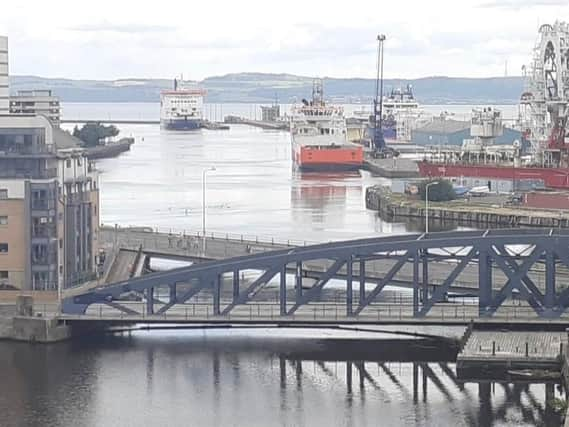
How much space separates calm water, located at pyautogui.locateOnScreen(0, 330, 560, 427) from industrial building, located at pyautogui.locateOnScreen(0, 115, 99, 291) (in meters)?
2.15

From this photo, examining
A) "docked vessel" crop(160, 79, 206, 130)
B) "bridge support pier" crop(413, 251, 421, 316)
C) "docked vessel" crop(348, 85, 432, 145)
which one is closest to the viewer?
"bridge support pier" crop(413, 251, 421, 316)

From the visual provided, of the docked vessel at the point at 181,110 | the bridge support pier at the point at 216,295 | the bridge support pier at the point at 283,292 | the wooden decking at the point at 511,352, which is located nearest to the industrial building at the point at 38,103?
the bridge support pier at the point at 216,295

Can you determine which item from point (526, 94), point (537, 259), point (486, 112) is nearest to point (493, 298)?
point (537, 259)

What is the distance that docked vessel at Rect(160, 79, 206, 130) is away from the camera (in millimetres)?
125375

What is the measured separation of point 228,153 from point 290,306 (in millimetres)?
58040

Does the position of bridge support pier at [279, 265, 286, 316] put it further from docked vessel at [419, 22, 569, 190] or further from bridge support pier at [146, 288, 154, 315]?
docked vessel at [419, 22, 569, 190]

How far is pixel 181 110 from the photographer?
126312mm

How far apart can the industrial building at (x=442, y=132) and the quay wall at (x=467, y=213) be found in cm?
2933

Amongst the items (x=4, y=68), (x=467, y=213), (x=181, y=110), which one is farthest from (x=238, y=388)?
(x=181, y=110)

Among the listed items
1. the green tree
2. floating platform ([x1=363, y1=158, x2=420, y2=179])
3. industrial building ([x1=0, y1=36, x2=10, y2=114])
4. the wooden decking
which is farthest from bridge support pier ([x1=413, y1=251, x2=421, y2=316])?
floating platform ([x1=363, y1=158, x2=420, y2=179])

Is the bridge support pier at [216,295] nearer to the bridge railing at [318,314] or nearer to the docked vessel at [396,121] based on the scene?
the bridge railing at [318,314]

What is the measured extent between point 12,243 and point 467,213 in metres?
20.8

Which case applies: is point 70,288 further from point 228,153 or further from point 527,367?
point 228,153

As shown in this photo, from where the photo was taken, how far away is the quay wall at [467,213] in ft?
133
